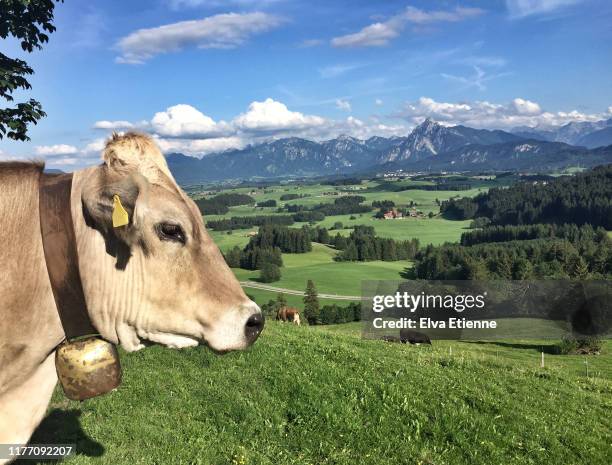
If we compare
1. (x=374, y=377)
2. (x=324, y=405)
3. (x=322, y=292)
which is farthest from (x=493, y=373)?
(x=322, y=292)

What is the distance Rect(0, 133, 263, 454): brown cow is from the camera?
237cm

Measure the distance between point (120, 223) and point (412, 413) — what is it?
8.23m

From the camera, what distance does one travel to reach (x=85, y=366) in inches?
97.7

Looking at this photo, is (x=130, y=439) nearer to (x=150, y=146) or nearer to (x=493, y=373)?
(x=150, y=146)

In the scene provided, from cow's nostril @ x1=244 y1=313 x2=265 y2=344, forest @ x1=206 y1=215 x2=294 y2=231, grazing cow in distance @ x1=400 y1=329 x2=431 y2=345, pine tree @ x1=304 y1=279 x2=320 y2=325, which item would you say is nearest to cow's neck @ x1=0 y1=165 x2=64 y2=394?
cow's nostril @ x1=244 y1=313 x2=265 y2=344

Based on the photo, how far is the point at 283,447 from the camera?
26.1ft

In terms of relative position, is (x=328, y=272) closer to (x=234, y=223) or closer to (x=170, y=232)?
(x=234, y=223)

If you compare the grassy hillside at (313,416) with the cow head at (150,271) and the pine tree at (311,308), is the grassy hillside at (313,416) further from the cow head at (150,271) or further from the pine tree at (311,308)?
the pine tree at (311,308)

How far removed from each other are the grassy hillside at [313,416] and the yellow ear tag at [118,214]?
6.17 m

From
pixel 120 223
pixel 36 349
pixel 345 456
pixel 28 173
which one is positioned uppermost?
pixel 28 173

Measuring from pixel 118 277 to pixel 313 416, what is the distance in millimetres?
7202

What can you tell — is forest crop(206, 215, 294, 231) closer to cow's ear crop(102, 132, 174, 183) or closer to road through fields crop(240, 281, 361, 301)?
road through fields crop(240, 281, 361, 301)

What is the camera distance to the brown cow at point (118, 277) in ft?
7.76

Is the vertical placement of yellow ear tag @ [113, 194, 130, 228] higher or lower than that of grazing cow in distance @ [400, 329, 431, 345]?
higher
